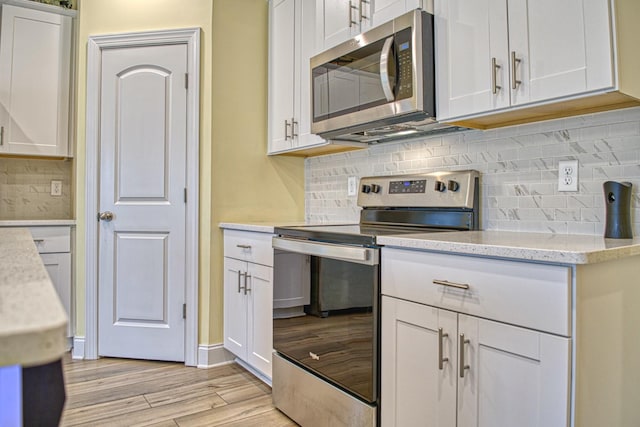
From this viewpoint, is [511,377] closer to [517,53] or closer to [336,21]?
[517,53]

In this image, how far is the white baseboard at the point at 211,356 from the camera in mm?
2727

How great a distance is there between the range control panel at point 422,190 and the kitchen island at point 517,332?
1.65ft

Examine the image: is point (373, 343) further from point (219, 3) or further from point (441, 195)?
point (219, 3)

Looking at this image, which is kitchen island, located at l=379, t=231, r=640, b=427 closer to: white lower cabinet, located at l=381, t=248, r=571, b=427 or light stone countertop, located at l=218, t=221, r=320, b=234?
white lower cabinet, located at l=381, t=248, r=571, b=427

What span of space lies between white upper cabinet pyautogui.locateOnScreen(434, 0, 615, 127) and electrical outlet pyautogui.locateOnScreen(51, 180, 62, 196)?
2957mm

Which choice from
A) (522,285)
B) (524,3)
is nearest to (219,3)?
(524,3)

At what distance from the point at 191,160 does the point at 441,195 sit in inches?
61.8

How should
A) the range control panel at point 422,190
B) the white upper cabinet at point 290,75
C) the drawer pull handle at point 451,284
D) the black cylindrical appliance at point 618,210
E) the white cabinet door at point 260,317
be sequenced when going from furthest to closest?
the white upper cabinet at point 290,75
the white cabinet door at point 260,317
the range control panel at point 422,190
the black cylindrical appliance at point 618,210
the drawer pull handle at point 451,284

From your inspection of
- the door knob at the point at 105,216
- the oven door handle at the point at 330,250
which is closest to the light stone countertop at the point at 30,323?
the oven door handle at the point at 330,250

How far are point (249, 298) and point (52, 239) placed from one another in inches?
58.3

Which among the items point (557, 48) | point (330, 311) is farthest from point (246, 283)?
point (557, 48)

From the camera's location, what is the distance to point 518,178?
1773mm

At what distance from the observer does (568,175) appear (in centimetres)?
162

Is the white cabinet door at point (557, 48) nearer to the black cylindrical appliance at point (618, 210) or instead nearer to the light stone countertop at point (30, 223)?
the black cylindrical appliance at point (618, 210)
